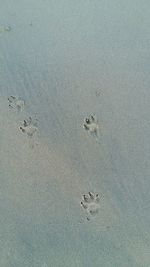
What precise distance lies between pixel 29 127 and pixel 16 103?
18 centimetres

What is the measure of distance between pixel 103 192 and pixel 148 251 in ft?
1.30

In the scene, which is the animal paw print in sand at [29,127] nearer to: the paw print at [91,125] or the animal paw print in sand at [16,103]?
the animal paw print in sand at [16,103]

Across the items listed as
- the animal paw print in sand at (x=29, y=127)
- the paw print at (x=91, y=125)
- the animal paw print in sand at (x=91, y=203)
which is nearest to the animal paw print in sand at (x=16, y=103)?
the animal paw print in sand at (x=29, y=127)

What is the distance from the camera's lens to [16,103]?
3242 millimetres

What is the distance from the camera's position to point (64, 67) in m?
3.35

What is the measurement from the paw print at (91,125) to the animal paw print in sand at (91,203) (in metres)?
0.37

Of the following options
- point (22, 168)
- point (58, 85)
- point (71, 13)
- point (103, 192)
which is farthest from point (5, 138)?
point (71, 13)

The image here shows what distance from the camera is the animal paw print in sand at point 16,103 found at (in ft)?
10.6

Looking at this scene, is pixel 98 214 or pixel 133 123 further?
pixel 133 123

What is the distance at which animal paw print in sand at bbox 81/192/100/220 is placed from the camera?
9.66 ft

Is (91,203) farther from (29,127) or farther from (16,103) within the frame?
(16,103)

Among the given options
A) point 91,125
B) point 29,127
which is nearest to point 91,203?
point 91,125

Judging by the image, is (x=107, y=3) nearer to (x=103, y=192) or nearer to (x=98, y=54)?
Result: (x=98, y=54)

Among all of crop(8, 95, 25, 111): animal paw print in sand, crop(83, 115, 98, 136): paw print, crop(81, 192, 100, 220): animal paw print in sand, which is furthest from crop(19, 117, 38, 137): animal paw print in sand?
crop(81, 192, 100, 220): animal paw print in sand
